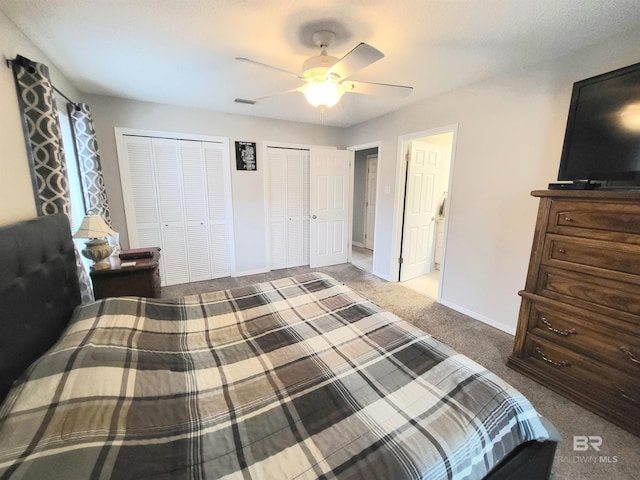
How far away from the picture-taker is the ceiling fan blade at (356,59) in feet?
4.30

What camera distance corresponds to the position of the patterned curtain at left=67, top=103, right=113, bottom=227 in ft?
8.18

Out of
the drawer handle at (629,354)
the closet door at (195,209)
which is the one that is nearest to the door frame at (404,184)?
the drawer handle at (629,354)

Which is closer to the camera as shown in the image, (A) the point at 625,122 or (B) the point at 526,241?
(A) the point at 625,122

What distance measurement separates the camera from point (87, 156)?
2586 millimetres

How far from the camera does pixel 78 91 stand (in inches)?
110

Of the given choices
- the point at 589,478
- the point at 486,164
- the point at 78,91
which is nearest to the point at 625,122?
the point at 486,164

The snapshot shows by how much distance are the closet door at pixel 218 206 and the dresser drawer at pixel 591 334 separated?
362cm

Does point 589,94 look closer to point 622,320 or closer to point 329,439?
point 622,320

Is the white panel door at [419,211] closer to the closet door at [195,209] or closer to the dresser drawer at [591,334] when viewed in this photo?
the dresser drawer at [591,334]

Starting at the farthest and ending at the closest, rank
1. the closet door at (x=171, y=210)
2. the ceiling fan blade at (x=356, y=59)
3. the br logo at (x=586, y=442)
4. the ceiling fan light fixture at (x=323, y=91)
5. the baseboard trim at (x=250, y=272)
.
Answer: the baseboard trim at (x=250, y=272)
the closet door at (x=171, y=210)
the ceiling fan light fixture at (x=323, y=91)
the br logo at (x=586, y=442)
the ceiling fan blade at (x=356, y=59)

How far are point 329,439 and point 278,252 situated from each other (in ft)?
11.8

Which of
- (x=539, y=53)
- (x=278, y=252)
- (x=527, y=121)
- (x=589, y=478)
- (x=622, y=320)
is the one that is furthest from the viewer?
(x=278, y=252)

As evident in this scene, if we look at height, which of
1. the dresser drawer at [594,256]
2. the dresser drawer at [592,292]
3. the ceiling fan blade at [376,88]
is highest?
the ceiling fan blade at [376,88]

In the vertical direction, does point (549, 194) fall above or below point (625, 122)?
below
